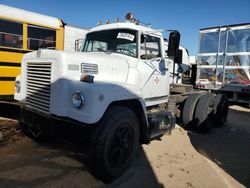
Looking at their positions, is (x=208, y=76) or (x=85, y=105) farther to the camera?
(x=208, y=76)

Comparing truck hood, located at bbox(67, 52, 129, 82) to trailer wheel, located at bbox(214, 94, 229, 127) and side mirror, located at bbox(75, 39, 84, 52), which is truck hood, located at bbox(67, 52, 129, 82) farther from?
trailer wheel, located at bbox(214, 94, 229, 127)

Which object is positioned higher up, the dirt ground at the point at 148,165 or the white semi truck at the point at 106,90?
the white semi truck at the point at 106,90

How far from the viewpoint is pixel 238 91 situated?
9961 mm

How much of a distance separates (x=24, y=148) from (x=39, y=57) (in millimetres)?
1892

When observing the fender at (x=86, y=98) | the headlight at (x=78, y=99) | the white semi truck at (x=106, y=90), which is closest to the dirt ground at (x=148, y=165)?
the white semi truck at (x=106, y=90)

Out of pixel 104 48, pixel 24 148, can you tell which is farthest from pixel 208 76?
pixel 24 148

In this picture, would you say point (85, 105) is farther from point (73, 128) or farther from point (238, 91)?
point (238, 91)

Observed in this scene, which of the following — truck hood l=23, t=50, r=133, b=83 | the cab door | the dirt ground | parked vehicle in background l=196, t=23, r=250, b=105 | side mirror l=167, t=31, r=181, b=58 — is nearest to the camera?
truck hood l=23, t=50, r=133, b=83

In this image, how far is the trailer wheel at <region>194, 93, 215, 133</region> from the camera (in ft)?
20.7

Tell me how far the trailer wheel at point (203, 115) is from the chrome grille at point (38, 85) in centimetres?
411

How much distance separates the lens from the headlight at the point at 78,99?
3.15m

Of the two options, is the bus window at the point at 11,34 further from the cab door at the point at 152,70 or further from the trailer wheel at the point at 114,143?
the trailer wheel at the point at 114,143

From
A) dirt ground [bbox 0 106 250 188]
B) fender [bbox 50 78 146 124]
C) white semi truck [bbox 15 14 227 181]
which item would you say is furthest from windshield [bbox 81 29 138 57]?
dirt ground [bbox 0 106 250 188]

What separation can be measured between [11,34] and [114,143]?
4662 millimetres
